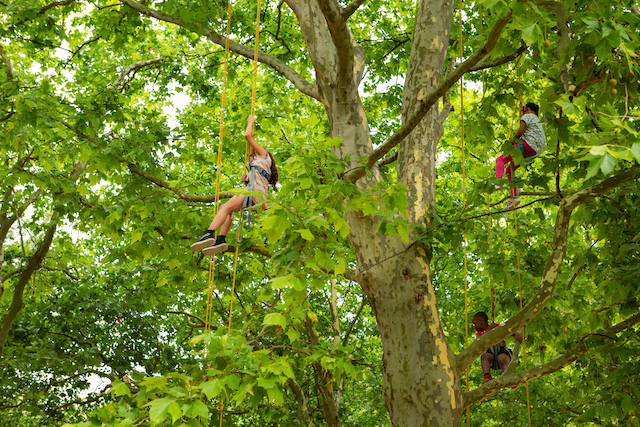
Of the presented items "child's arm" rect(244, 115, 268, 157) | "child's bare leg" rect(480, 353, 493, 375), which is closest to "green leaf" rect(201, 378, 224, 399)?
"child's arm" rect(244, 115, 268, 157)

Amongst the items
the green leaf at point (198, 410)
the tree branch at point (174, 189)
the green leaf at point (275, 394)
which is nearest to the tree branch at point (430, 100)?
the green leaf at point (275, 394)

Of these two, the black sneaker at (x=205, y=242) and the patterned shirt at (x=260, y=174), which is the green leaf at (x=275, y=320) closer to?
the black sneaker at (x=205, y=242)

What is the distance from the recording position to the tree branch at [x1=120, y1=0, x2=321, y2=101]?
6.29m

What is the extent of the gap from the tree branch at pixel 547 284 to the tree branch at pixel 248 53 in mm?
2720

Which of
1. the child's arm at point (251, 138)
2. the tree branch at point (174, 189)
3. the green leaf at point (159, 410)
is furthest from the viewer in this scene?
the tree branch at point (174, 189)

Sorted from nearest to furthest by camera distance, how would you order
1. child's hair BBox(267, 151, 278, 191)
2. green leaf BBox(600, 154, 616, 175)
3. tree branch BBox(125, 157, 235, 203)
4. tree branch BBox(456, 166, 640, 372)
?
green leaf BBox(600, 154, 616, 175)
tree branch BBox(456, 166, 640, 372)
child's hair BBox(267, 151, 278, 191)
tree branch BBox(125, 157, 235, 203)

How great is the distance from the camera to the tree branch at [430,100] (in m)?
3.69

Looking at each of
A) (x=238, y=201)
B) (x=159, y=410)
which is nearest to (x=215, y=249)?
(x=238, y=201)

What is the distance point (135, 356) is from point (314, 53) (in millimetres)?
7386

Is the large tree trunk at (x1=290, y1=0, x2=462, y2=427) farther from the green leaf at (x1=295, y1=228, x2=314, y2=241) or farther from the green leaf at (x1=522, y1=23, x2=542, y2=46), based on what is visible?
the green leaf at (x1=522, y1=23, x2=542, y2=46)

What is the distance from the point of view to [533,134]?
561 centimetres

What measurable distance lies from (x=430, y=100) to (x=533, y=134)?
5.91 feet

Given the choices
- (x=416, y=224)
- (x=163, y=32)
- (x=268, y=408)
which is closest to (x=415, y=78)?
(x=416, y=224)

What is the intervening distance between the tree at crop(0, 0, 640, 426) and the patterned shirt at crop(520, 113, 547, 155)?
25 cm
